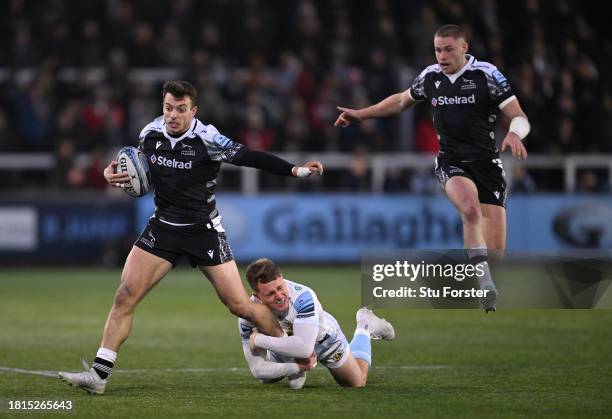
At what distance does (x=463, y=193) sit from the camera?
10.8m

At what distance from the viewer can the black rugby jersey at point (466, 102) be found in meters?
10.8

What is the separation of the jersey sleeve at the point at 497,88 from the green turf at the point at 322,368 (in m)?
2.39

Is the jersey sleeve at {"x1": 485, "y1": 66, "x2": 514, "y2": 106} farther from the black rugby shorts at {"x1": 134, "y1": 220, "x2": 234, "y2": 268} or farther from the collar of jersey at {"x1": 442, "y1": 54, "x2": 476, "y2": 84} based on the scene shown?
the black rugby shorts at {"x1": 134, "y1": 220, "x2": 234, "y2": 268}

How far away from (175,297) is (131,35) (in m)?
7.47

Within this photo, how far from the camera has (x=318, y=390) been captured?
9758 millimetres

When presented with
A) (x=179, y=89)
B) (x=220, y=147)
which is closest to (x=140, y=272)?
(x=220, y=147)

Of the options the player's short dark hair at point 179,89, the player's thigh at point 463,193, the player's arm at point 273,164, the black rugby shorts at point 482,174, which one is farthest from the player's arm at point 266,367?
the black rugby shorts at point 482,174

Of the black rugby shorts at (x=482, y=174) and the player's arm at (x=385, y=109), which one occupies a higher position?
the player's arm at (x=385, y=109)

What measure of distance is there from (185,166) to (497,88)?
2926mm

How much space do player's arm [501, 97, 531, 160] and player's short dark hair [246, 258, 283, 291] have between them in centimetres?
214

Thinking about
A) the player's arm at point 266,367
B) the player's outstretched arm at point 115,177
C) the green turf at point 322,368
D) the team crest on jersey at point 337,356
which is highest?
the player's outstretched arm at point 115,177

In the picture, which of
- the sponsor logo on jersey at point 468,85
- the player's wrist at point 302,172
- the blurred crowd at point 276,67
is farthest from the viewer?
the blurred crowd at point 276,67

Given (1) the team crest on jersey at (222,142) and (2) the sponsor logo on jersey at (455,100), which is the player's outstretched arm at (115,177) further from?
(2) the sponsor logo on jersey at (455,100)

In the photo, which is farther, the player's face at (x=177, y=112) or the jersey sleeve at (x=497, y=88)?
the jersey sleeve at (x=497, y=88)
